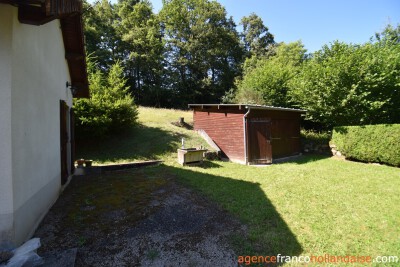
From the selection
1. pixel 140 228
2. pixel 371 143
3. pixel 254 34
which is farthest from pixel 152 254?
pixel 254 34

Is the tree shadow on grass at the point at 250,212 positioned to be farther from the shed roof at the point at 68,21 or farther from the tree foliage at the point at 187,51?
the tree foliage at the point at 187,51

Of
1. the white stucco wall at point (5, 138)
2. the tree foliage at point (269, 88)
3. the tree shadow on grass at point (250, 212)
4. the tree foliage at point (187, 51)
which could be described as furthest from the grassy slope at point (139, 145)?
the tree foliage at point (187, 51)

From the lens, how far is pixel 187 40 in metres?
35.0

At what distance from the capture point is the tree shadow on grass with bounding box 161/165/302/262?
359 centimetres

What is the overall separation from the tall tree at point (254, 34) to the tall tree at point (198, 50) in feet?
10.7

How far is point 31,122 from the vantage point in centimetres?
380

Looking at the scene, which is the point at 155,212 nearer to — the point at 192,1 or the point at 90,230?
the point at 90,230

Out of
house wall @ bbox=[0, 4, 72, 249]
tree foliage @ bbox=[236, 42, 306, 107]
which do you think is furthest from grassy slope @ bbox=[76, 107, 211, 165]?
tree foliage @ bbox=[236, 42, 306, 107]

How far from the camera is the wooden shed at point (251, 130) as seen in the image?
11.5m

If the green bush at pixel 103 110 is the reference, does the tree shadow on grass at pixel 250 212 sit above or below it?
below

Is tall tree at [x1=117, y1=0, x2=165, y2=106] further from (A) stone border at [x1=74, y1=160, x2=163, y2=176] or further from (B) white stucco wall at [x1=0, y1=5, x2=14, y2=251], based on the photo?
(B) white stucco wall at [x1=0, y1=5, x2=14, y2=251]

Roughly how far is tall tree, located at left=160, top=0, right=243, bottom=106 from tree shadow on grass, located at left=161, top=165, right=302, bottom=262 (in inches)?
992

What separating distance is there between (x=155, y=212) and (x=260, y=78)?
61.6 ft

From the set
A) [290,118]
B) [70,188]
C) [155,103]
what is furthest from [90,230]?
[155,103]
